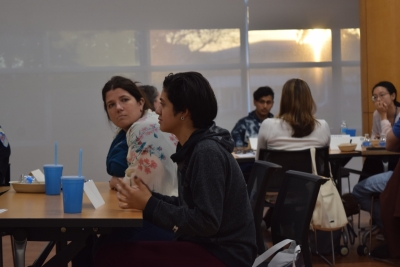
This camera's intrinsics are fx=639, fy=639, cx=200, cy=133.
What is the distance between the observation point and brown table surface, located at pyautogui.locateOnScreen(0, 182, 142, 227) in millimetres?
1959

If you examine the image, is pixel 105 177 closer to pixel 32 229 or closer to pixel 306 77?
pixel 306 77

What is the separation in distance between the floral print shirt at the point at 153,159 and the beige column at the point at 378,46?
184 inches

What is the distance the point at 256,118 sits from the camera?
20.7 ft

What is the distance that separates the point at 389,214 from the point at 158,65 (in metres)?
4.90

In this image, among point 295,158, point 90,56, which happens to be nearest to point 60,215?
point 295,158

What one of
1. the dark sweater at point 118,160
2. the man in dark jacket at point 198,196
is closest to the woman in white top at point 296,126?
the dark sweater at point 118,160

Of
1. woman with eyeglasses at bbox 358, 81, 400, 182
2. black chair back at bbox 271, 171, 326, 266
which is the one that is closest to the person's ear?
black chair back at bbox 271, 171, 326, 266

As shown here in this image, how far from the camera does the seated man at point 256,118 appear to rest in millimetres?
6191

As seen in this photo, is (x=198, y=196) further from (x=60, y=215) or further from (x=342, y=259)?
(x=342, y=259)

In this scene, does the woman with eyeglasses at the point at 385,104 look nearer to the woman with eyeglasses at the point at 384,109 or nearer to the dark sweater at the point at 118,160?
the woman with eyeglasses at the point at 384,109

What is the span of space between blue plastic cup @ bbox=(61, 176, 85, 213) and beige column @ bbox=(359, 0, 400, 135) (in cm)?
523

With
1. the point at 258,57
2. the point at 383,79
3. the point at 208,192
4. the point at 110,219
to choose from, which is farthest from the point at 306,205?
the point at 258,57

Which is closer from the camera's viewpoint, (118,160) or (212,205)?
(212,205)

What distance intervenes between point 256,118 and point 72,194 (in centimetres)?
438
